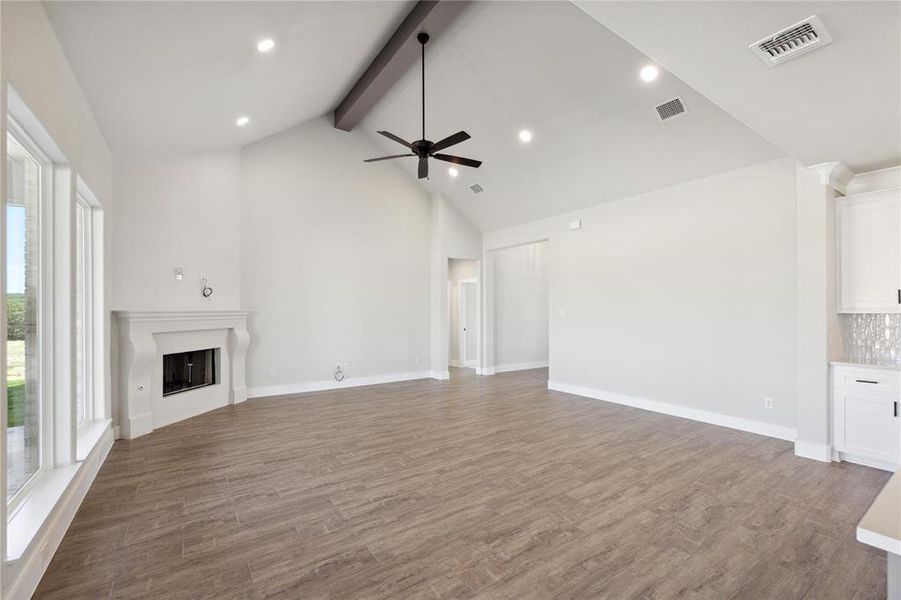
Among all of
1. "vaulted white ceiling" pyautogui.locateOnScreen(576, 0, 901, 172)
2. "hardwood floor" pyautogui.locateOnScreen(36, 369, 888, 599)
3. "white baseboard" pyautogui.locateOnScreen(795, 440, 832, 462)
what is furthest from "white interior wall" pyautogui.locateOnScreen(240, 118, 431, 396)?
"white baseboard" pyautogui.locateOnScreen(795, 440, 832, 462)

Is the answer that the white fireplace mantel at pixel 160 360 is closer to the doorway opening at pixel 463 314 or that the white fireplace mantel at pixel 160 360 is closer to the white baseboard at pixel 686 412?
the doorway opening at pixel 463 314

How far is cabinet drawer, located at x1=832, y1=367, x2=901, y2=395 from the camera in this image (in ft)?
11.0

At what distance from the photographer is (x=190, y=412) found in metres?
5.11

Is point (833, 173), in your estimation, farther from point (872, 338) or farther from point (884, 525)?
point (884, 525)

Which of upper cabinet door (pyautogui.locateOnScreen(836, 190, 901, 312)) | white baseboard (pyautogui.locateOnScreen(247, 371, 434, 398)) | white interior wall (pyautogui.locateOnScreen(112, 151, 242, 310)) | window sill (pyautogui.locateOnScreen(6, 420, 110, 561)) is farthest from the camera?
white baseboard (pyautogui.locateOnScreen(247, 371, 434, 398))

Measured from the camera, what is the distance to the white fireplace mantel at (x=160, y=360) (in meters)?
4.30

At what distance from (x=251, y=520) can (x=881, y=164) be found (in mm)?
5714

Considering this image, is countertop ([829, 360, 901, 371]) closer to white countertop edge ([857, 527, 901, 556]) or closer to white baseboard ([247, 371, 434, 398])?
white countertop edge ([857, 527, 901, 556])

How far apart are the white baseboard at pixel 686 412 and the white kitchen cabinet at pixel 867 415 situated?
1.92 ft

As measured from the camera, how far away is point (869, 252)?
12.0ft

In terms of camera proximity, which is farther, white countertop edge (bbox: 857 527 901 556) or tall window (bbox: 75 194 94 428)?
tall window (bbox: 75 194 94 428)

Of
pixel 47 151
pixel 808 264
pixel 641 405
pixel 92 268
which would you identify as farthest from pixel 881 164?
pixel 92 268

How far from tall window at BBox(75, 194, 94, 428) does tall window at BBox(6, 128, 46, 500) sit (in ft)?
3.80

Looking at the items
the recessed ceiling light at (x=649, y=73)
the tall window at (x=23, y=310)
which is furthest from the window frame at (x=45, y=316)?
the recessed ceiling light at (x=649, y=73)
